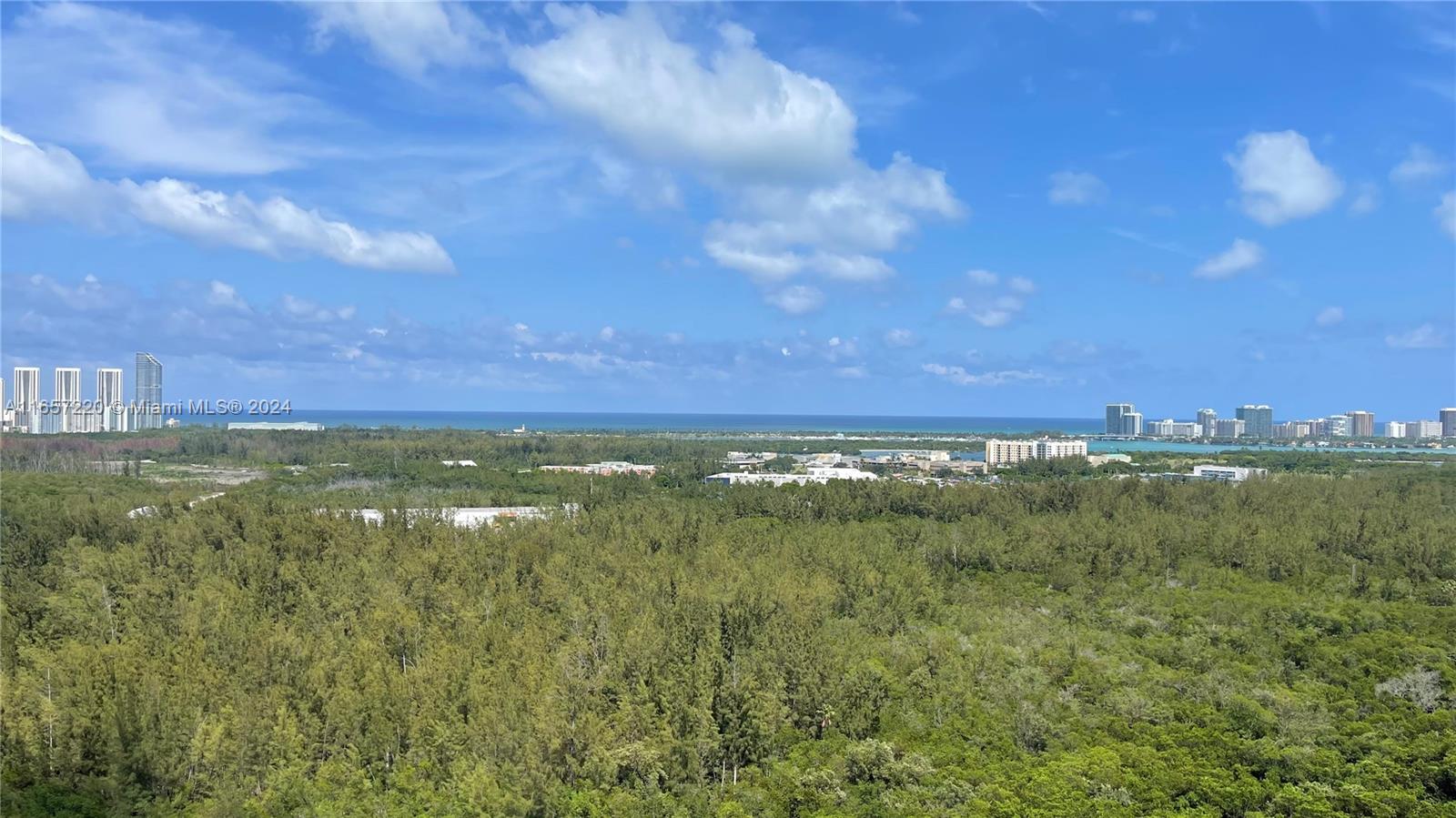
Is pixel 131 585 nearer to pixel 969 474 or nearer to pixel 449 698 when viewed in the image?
pixel 449 698

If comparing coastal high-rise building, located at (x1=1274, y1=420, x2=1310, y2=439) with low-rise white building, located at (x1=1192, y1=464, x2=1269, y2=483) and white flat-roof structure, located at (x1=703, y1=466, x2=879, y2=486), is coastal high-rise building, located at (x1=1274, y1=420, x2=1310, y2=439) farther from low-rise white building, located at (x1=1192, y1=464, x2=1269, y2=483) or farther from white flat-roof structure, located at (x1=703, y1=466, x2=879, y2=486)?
white flat-roof structure, located at (x1=703, y1=466, x2=879, y2=486)

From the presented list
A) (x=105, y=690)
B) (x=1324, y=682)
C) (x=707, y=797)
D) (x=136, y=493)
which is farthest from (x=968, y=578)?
(x=136, y=493)

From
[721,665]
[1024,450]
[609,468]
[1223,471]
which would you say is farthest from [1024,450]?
[721,665]

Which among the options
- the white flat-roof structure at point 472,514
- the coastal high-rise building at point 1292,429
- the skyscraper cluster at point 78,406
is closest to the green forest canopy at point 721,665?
the white flat-roof structure at point 472,514

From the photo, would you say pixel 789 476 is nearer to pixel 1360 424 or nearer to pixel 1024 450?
pixel 1024 450

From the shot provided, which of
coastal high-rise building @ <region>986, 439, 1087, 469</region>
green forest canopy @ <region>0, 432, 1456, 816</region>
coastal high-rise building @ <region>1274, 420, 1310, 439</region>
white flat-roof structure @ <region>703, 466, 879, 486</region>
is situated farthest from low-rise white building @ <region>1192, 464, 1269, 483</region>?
coastal high-rise building @ <region>1274, 420, 1310, 439</region>

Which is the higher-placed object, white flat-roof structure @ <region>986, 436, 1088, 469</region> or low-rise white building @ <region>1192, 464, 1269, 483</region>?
white flat-roof structure @ <region>986, 436, 1088, 469</region>

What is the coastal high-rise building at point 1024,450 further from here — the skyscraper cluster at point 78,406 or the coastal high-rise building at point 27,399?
the coastal high-rise building at point 27,399
